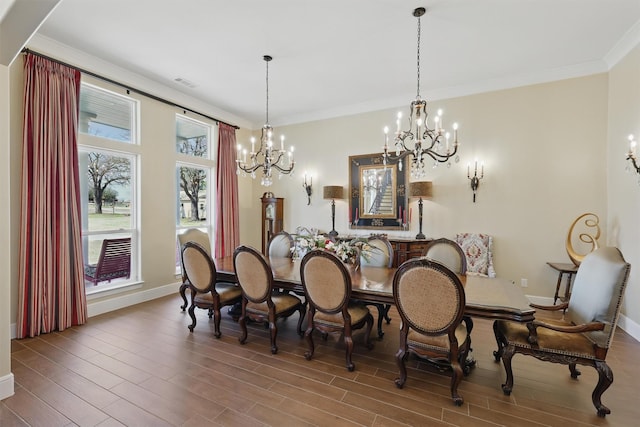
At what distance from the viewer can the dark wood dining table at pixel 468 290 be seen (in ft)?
6.81

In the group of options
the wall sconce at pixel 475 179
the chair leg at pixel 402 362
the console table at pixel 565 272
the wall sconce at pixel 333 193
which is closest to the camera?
the chair leg at pixel 402 362

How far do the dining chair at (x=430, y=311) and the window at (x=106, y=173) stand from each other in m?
4.06

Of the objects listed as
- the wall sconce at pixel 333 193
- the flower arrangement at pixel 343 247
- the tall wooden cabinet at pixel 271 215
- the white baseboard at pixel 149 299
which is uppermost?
the wall sconce at pixel 333 193

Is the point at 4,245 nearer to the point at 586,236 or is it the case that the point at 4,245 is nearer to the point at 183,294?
the point at 183,294

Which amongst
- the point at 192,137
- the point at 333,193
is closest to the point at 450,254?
the point at 333,193

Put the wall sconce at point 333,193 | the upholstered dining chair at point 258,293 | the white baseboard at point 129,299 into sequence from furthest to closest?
the wall sconce at point 333,193
the white baseboard at point 129,299
the upholstered dining chair at point 258,293

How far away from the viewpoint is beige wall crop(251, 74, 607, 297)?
13.2 ft

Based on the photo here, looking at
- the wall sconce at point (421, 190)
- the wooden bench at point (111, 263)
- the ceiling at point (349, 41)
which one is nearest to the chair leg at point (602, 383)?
the wall sconce at point (421, 190)

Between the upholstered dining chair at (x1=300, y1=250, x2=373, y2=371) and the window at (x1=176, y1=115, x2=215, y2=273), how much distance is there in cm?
329

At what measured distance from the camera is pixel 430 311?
6.99ft

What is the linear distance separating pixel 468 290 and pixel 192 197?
4801mm

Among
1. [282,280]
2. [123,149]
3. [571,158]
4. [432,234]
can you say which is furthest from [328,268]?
[571,158]

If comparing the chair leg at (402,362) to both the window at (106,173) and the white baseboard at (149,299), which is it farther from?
the window at (106,173)

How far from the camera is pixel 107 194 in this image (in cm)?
412
